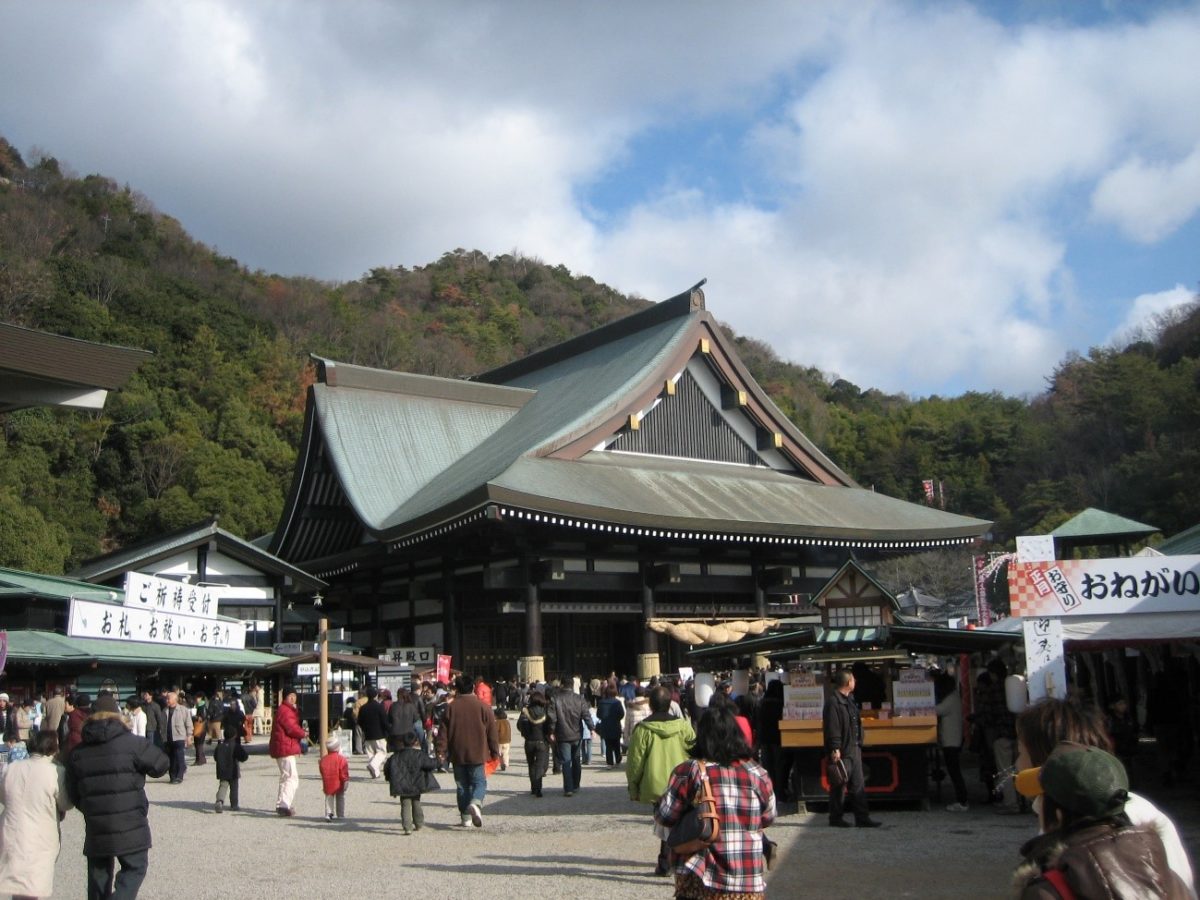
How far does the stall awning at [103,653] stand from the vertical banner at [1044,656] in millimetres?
14287

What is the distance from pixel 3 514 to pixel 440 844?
3195 centimetres

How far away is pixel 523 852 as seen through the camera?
365 inches

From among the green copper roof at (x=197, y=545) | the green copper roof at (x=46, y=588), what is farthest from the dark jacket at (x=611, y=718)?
the green copper roof at (x=197, y=545)

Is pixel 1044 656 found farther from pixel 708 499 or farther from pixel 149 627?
pixel 708 499

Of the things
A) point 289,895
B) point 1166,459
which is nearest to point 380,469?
point 289,895

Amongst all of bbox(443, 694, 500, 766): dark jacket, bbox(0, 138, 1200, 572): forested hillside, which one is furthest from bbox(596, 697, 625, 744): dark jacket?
bbox(0, 138, 1200, 572): forested hillside

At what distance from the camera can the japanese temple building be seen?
78.9 ft

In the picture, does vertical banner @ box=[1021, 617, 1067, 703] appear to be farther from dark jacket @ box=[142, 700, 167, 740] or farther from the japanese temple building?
the japanese temple building

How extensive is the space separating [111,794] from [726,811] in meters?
3.49

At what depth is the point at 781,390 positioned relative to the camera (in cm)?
8225

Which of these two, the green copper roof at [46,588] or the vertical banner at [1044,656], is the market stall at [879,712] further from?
the green copper roof at [46,588]

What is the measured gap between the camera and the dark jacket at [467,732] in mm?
10258

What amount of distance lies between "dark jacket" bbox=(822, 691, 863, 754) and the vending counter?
1129mm

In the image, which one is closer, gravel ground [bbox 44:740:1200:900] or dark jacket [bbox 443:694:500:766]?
gravel ground [bbox 44:740:1200:900]
